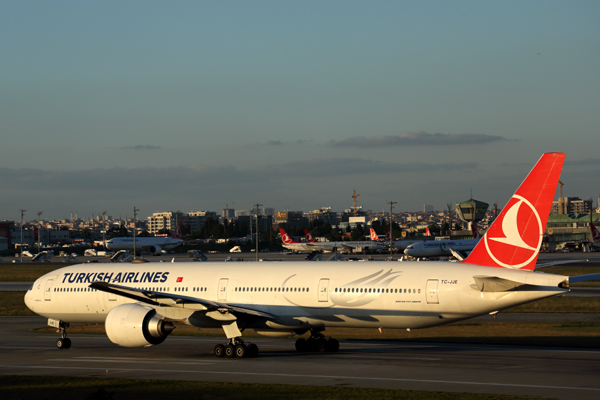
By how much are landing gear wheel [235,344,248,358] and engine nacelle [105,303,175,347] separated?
2.84 meters

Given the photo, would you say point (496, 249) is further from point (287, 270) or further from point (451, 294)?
point (287, 270)

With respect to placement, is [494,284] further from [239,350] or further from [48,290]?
[48,290]

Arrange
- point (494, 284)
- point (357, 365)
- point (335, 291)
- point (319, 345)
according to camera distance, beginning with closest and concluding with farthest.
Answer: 1. point (494, 284)
2. point (357, 365)
3. point (335, 291)
4. point (319, 345)

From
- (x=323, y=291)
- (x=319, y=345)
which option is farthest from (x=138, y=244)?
(x=323, y=291)

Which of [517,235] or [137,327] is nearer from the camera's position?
[517,235]

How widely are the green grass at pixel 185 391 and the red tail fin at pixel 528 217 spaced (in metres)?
7.87

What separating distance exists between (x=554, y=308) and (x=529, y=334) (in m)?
14.7

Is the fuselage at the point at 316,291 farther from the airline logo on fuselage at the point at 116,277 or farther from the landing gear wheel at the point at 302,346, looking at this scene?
the landing gear wheel at the point at 302,346

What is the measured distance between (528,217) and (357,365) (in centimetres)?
850

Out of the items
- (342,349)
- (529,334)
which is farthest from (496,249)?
(529,334)

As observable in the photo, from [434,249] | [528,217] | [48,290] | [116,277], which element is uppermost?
[528,217]

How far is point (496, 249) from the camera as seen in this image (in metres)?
25.7

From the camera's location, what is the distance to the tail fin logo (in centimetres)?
2506

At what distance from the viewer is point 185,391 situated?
20422 mm
